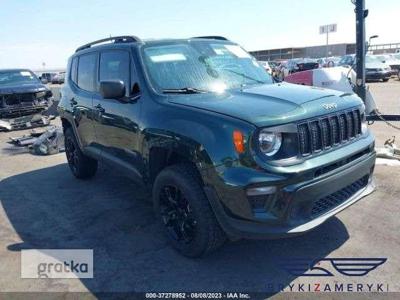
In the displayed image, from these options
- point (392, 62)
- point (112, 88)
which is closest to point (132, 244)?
point (112, 88)

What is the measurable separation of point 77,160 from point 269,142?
13.0 feet

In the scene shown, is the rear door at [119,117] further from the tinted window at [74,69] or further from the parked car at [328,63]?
the parked car at [328,63]

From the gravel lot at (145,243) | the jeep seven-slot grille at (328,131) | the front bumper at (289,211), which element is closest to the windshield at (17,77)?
the gravel lot at (145,243)

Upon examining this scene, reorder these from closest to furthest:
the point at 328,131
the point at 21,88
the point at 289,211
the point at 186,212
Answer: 1. the point at 289,211
2. the point at 328,131
3. the point at 186,212
4. the point at 21,88

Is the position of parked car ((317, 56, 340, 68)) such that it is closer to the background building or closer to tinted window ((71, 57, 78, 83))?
tinted window ((71, 57, 78, 83))

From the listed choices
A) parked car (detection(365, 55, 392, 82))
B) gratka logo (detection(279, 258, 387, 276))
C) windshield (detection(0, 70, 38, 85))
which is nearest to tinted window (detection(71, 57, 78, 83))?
gratka logo (detection(279, 258, 387, 276))

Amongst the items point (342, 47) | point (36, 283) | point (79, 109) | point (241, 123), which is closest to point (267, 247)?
point (241, 123)

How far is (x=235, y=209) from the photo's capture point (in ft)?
10.0

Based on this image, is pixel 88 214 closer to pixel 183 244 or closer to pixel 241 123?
pixel 183 244

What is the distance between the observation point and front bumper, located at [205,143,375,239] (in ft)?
9.77

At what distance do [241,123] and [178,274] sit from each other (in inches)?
56.2

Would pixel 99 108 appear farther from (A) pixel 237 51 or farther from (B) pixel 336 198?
(B) pixel 336 198

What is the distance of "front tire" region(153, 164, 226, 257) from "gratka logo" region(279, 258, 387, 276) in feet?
2.12

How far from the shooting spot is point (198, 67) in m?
4.20
